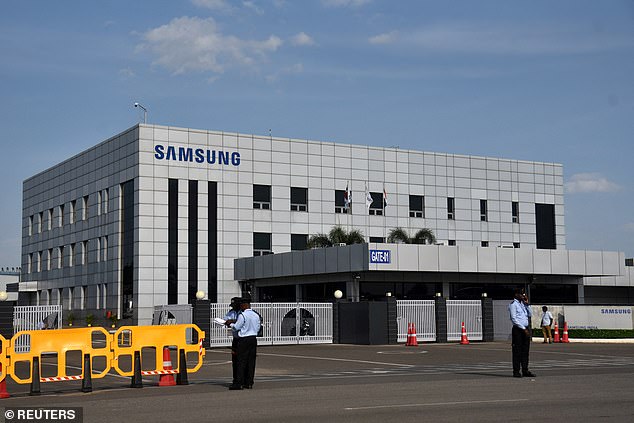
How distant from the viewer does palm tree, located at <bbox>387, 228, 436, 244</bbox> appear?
2384 inches

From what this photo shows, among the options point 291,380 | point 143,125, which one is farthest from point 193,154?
point 291,380

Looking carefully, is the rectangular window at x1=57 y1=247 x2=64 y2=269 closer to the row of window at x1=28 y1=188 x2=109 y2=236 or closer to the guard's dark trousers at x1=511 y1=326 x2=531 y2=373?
the row of window at x1=28 y1=188 x2=109 y2=236

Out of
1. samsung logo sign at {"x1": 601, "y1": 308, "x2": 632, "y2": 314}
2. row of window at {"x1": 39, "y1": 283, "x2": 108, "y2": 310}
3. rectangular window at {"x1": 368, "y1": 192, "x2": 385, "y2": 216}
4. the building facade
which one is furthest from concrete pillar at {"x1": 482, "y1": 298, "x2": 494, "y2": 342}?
row of window at {"x1": 39, "y1": 283, "x2": 108, "y2": 310}

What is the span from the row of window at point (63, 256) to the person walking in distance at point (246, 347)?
46431 millimetres

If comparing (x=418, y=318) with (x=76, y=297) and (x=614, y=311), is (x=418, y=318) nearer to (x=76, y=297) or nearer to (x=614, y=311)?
A: (x=614, y=311)

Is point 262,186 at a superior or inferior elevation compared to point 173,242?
superior

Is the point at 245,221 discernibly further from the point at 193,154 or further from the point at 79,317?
the point at 79,317

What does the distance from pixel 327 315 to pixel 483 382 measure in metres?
23.8

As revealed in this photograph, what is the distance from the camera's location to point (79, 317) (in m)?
66.4

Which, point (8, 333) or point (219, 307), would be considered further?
point (219, 307)

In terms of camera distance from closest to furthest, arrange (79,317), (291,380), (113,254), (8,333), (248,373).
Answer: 1. (248,373)
2. (291,380)
3. (8,333)
4. (113,254)
5. (79,317)

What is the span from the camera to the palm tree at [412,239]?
6056 centimetres

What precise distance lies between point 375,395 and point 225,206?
1798 inches

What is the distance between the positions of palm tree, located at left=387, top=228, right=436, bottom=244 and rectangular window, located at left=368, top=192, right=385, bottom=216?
130 inches
